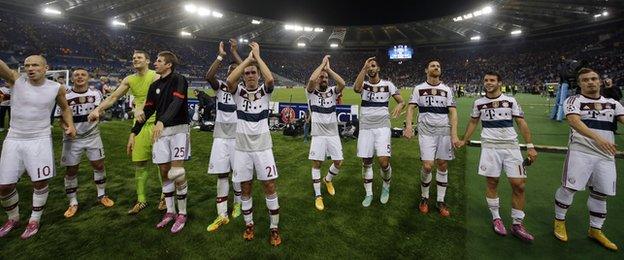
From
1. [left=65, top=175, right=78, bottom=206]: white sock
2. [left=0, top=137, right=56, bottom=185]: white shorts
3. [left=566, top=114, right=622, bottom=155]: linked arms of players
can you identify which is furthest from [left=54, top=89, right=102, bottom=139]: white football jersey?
[left=566, top=114, right=622, bottom=155]: linked arms of players

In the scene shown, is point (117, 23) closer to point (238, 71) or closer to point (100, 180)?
point (100, 180)

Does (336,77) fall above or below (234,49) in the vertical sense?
below

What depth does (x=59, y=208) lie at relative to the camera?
5.57 metres

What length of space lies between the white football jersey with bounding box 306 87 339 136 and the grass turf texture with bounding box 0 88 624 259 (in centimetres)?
133

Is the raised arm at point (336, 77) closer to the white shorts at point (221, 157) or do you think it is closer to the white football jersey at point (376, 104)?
the white football jersey at point (376, 104)

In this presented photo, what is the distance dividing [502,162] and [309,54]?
2604 inches

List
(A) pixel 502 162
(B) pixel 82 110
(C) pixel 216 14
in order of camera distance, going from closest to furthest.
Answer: (A) pixel 502 162 < (B) pixel 82 110 < (C) pixel 216 14

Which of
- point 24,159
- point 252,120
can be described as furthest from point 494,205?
point 24,159

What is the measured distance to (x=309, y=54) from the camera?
224 ft

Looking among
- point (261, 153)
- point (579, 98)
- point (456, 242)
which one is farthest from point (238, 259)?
point (579, 98)

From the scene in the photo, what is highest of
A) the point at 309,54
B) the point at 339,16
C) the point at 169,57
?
the point at 339,16

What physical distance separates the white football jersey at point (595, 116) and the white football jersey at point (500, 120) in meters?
0.67

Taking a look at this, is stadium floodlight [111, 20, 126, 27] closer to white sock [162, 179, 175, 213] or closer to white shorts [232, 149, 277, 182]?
white sock [162, 179, 175, 213]

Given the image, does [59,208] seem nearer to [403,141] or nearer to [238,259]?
[238,259]
